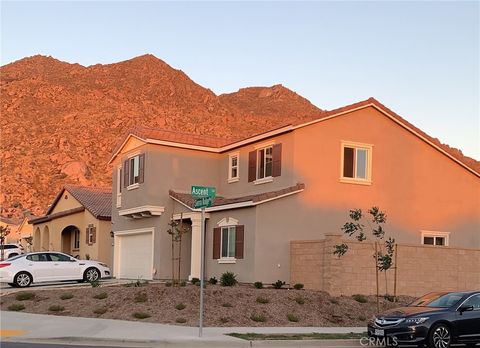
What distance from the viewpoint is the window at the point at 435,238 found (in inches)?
1249

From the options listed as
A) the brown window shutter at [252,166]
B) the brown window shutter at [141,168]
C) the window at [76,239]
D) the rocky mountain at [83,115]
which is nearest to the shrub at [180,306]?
the brown window shutter at [252,166]

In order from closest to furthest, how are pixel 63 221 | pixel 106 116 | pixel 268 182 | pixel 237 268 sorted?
pixel 237 268
pixel 268 182
pixel 63 221
pixel 106 116

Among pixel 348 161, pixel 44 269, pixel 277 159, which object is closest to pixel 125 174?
pixel 44 269

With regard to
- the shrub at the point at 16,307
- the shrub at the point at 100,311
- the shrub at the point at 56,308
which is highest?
the shrub at the point at 100,311

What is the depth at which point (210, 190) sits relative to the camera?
16.8m

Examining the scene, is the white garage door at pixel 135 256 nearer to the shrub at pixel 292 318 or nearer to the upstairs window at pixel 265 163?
the upstairs window at pixel 265 163

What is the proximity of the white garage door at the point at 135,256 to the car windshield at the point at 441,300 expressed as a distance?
666 inches

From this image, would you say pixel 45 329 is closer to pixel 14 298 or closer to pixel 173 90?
pixel 14 298

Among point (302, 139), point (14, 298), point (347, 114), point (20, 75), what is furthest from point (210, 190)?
point (20, 75)

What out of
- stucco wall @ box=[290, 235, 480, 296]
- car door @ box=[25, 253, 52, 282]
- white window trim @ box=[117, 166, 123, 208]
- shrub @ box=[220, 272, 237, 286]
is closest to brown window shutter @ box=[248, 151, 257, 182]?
stucco wall @ box=[290, 235, 480, 296]

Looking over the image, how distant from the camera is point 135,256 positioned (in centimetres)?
3450

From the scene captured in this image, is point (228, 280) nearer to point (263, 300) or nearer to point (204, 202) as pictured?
point (263, 300)

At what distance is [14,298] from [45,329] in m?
6.56

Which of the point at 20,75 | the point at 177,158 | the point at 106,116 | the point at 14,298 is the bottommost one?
the point at 14,298
